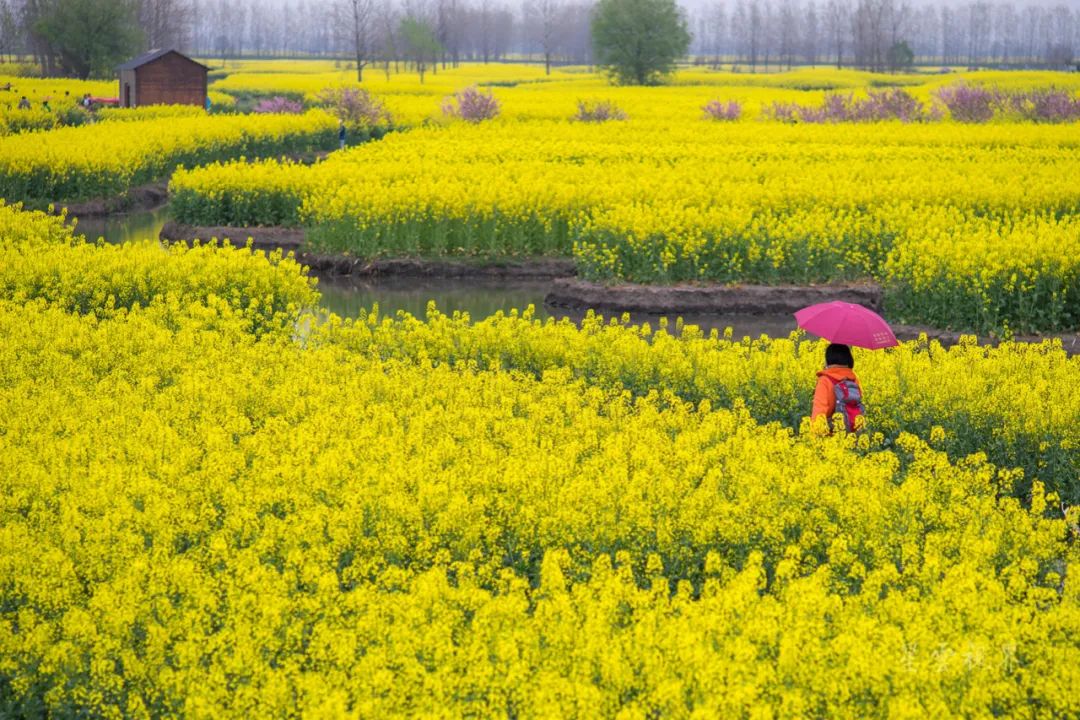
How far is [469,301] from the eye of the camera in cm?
2238

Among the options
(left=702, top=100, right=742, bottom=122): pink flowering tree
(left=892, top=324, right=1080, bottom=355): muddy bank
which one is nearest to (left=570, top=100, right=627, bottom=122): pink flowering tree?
(left=702, top=100, right=742, bottom=122): pink flowering tree

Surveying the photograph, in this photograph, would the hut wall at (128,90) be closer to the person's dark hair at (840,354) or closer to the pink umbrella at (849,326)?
the pink umbrella at (849,326)

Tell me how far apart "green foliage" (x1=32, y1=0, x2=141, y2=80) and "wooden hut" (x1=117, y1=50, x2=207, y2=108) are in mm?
29767

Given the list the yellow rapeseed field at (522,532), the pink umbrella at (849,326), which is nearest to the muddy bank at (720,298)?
the yellow rapeseed field at (522,532)

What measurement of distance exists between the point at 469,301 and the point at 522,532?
13.8 metres

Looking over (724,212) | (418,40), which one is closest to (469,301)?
(724,212)

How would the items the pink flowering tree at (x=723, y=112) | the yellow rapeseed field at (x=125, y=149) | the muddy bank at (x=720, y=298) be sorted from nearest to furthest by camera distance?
the muddy bank at (x=720, y=298) → the yellow rapeseed field at (x=125, y=149) → the pink flowering tree at (x=723, y=112)

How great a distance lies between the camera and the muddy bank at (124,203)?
32.0m

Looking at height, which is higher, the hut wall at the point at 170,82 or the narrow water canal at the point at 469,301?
the hut wall at the point at 170,82

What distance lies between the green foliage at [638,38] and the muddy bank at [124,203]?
Result: 209 feet

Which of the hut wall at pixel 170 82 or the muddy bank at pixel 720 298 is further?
the hut wall at pixel 170 82

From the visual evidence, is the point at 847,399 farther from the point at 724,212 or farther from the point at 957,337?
the point at 724,212

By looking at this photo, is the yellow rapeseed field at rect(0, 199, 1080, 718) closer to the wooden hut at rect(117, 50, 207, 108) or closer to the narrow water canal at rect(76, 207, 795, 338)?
the narrow water canal at rect(76, 207, 795, 338)

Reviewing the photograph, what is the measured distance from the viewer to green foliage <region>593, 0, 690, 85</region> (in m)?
96.2
